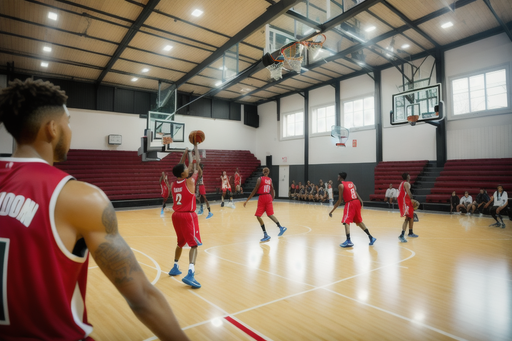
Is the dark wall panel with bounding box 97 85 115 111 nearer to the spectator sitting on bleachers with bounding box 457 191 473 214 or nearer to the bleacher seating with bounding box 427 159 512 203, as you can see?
the bleacher seating with bounding box 427 159 512 203

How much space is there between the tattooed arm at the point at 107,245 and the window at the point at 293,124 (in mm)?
18715

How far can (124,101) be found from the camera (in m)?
16.9

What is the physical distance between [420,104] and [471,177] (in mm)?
3467

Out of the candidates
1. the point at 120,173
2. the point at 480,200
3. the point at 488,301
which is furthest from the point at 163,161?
the point at 488,301

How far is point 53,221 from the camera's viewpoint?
89 cm

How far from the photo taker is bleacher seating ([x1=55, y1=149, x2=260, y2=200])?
47.3 feet

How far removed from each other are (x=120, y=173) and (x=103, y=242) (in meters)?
16.0

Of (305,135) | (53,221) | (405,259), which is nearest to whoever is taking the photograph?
(53,221)

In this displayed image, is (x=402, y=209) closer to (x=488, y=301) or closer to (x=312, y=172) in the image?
(x=488, y=301)

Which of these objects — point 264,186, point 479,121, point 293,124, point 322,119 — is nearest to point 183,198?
point 264,186

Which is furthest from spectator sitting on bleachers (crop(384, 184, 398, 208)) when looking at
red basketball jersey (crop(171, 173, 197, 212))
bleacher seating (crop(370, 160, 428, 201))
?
red basketball jersey (crop(171, 173, 197, 212))

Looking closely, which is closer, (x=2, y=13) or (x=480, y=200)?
(x=2, y=13)

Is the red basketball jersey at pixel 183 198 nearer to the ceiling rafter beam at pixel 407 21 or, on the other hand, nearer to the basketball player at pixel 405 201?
the basketball player at pixel 405 201

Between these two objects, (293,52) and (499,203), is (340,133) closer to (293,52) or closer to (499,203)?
(499,203)
